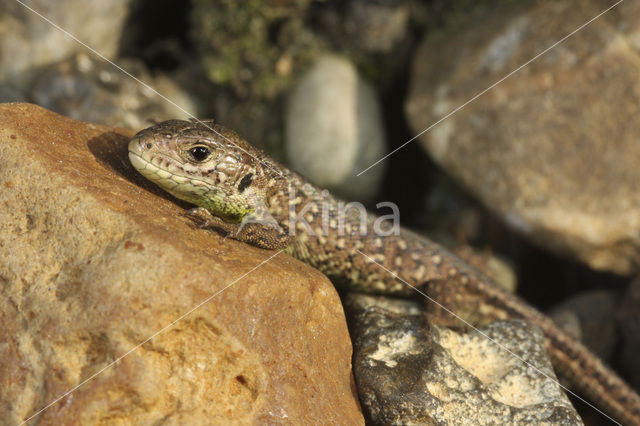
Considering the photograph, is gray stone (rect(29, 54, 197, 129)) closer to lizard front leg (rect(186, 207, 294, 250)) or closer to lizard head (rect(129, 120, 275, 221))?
A: lizard head (rect(129, 120, 275, 221))

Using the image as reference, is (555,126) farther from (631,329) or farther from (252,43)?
(252,43)

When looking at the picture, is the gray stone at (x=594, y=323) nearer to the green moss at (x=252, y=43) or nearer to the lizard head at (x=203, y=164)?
the lizard head at (x=203, y=164)

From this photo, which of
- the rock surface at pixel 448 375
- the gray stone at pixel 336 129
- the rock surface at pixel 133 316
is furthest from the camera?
the gray stone at pixel 336 129

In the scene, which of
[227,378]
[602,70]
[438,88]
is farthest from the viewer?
[438,88]

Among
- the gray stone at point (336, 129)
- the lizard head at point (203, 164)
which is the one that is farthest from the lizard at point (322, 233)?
the gray stone at point (336, 129)

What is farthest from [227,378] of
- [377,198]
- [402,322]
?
[377,198]

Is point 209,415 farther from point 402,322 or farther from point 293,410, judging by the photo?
point 402,322
